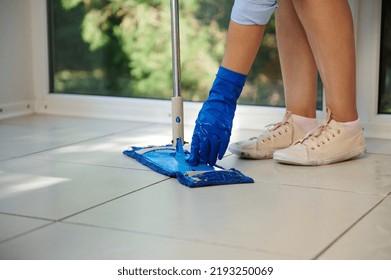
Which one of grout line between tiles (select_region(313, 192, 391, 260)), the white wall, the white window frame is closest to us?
grout line between tiles (select_region(313, 192, 391, 260))

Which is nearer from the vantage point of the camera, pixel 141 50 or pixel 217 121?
pixel 217 121

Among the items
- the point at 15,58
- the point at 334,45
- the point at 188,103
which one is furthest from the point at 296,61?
the point at 15,58

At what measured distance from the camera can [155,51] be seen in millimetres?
2609

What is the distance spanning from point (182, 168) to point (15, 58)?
1255 mm

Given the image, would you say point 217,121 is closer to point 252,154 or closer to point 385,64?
point 252,154

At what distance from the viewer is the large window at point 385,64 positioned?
7.42 ft

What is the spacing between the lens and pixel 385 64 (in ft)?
7.49

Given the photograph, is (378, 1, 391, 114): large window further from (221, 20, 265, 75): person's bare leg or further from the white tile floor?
(221, 20, 265, 75): person's bare leg

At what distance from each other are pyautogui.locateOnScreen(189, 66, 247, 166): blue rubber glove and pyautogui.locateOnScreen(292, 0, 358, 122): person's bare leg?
0.69 feet

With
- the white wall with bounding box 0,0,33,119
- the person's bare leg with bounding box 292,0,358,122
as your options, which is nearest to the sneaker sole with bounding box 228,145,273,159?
the person's bare leg with bounding box 292,0,358,122

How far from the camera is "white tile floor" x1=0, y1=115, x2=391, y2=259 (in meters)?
1.23
